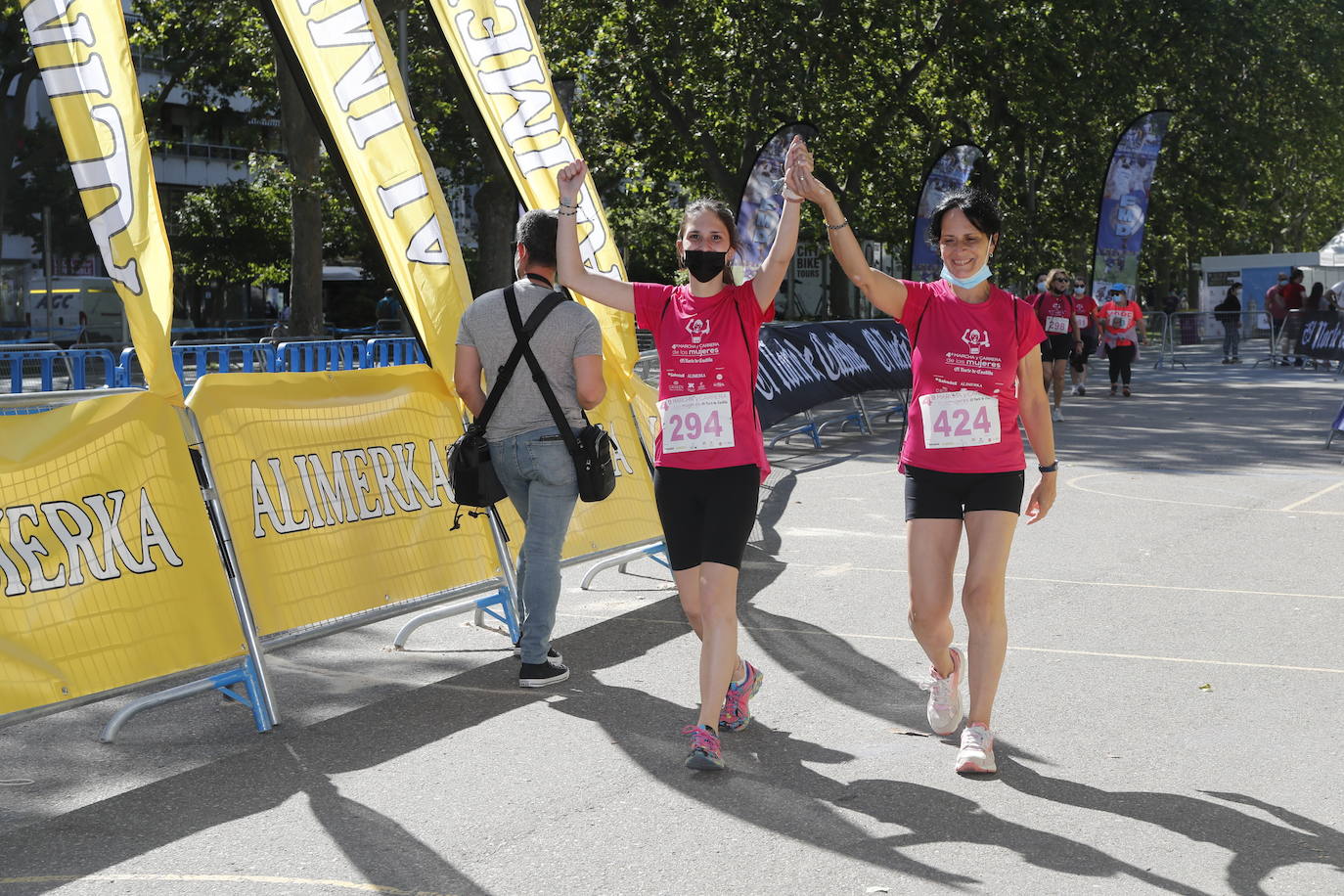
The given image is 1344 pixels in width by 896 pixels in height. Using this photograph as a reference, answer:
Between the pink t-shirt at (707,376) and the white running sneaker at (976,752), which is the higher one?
the pink t-shirt at (707,376)

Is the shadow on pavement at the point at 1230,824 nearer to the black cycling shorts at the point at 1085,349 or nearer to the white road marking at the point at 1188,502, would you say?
the white road marking at the point at 1188,502

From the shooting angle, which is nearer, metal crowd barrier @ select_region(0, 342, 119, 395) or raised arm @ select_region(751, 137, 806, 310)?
raised arm @ select_region(751, 137, 806, 310)

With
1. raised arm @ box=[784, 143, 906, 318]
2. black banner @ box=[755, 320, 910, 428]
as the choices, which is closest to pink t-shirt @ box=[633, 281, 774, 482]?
raised arm @ box=[784, 143, 906, 318]

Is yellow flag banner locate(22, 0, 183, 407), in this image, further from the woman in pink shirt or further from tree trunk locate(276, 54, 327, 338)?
tree trunk locate(276, 54, 327, 338)

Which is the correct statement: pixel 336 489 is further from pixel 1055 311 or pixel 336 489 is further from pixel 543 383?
pixel 1055 311

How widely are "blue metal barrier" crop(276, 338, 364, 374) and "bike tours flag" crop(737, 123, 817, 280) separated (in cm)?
762

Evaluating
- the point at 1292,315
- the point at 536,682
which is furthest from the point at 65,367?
the point at 1292,315

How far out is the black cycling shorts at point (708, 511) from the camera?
5504mm

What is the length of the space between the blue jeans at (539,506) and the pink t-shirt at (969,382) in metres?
1.65

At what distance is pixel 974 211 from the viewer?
5.38 m

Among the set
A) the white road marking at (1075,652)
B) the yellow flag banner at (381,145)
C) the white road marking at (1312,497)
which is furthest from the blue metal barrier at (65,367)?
the white road marking at (1312,497)

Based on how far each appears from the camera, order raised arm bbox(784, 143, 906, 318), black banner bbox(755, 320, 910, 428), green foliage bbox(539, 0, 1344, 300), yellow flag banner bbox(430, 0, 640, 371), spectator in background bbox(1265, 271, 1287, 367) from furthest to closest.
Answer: green foliage bbox(539, 0, 1344, 300), spectator in background bbox(1265, 271, 1287, 367), black banner bbox(755, 320, 910, 428), yellow flag banner bbox(430, 0, 640, 371), raised arm bbox(784, 143, 906, 318)

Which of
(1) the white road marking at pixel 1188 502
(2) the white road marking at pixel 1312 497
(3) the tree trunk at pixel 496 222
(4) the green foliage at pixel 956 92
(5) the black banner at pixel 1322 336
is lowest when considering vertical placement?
(2) the white road marking at pixel 1312 497

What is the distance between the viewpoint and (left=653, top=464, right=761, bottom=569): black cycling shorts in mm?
5504
